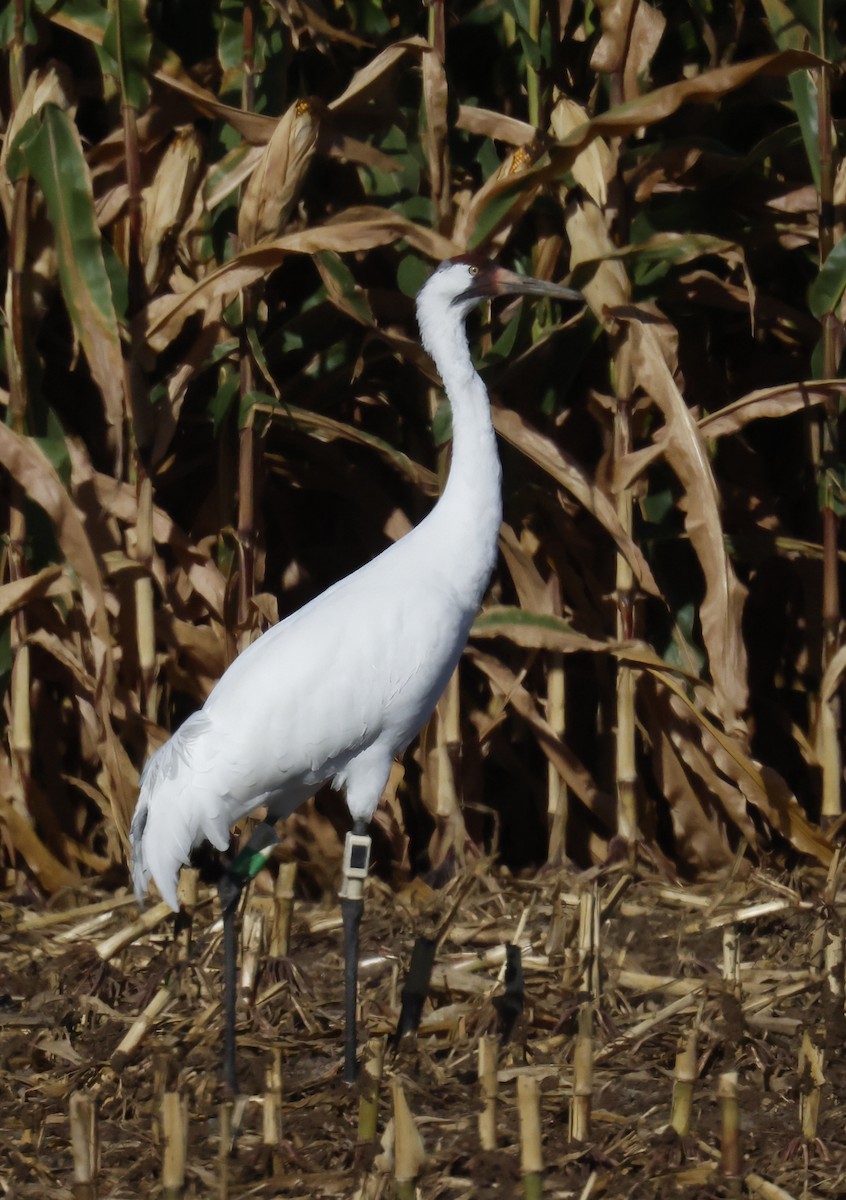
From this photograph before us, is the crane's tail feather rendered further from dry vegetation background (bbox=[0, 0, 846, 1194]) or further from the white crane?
dry vegetation background (bbox=[0, 0, 846, 1194])

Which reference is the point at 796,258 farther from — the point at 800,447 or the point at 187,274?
the point at 187,274

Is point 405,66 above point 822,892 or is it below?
above

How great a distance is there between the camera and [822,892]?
Answer: 179 inches

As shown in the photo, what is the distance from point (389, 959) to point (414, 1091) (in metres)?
0.92

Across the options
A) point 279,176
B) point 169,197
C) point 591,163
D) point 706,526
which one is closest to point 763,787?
point 706,526

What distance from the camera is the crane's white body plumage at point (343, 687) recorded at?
12.3 feet

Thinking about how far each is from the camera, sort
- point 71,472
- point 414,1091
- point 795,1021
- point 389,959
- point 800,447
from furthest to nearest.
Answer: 1. point 800,447
2. point 71,472
3. point 389,959
4. point 795,1021
5. point 414,1091

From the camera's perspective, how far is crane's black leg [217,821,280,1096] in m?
3.59

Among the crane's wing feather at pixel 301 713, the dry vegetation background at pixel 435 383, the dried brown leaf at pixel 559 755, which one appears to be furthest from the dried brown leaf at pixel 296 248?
the dried brown leaf at pixel 559 755

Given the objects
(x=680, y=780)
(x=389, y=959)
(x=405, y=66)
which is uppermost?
(x=405, y=66)

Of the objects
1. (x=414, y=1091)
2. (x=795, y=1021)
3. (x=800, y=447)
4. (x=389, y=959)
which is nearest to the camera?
(x=414, y=1091)

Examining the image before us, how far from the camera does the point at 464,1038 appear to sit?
374cm

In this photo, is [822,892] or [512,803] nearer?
[822,892]

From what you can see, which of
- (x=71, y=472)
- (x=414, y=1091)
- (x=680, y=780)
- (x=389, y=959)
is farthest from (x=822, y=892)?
(x=71, y=472)
